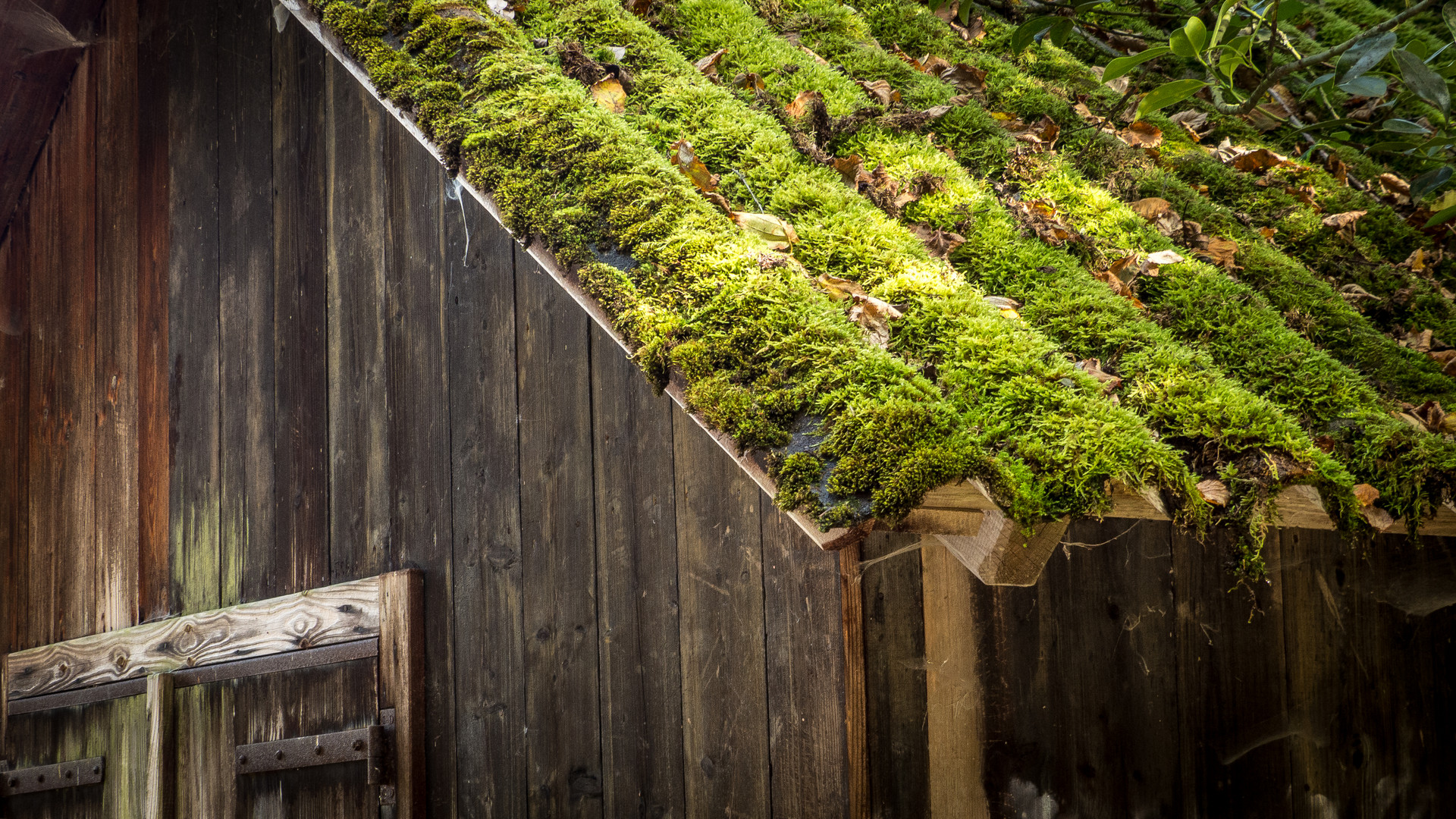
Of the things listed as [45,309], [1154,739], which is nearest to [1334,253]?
[1154,739]

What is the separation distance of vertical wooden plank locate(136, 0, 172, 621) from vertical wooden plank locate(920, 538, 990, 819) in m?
3.35

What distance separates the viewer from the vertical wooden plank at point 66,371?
4641 millimetres

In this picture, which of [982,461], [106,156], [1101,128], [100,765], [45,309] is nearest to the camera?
[982,461]

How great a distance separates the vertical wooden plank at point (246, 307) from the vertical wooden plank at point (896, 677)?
2.43 m

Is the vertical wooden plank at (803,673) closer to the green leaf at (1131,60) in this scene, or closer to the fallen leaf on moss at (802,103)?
the fallen leaf on moss at (802,103)

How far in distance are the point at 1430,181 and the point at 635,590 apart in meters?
2.50

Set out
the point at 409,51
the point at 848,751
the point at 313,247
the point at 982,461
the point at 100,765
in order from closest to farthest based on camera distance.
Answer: the point at 982,461
the point at 848,751
the point at 409,51
the point at 313,247
the point at 100,765

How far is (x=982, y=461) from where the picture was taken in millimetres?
1624

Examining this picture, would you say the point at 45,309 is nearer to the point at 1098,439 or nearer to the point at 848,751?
the point at 848,751

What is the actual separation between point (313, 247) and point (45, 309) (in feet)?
8.03

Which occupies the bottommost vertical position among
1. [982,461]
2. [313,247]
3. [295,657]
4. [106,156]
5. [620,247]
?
[295,657]

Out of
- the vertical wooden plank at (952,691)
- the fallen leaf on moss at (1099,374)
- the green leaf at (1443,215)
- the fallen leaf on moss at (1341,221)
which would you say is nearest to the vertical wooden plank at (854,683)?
the vertical wooden plank at (952,691)

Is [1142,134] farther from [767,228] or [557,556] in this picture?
[557,556]

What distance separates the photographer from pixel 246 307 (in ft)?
13.2
